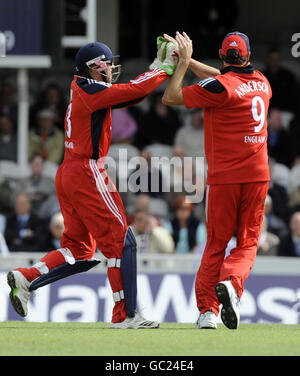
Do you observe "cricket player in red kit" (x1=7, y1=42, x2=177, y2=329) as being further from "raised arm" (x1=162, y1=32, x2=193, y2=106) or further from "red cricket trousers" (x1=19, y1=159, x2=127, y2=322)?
"raised arm" (x1=162, y1=32, x2=193, y2=106)

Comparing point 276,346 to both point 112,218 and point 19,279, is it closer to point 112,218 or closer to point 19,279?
point 112,218

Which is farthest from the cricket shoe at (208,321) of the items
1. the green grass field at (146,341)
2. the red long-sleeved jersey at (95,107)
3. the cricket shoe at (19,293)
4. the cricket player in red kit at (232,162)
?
the red long-sleeved jersey at (95,107)

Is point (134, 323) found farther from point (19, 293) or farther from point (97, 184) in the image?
point (97, 184)

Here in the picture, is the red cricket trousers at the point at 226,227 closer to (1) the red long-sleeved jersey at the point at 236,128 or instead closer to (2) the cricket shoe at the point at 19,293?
(1) the red long-sleeved jersey at the point at 236,128

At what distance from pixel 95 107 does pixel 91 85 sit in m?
0.19

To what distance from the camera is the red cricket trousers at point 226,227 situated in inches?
348

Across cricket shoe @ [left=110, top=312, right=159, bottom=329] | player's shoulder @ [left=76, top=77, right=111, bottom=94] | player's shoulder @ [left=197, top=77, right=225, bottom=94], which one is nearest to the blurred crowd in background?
cricket shoe @ [left=110, top=312, right=159, bottom=329]

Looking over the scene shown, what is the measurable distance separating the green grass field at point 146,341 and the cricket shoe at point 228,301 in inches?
4.3

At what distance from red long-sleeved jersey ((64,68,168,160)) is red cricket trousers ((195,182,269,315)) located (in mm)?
983

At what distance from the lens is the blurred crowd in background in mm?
14156

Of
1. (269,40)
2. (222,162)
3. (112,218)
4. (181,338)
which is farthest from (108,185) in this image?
(269,40)

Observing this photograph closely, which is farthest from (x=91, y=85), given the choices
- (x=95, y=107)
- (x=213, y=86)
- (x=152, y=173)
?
(x=152, y=173)

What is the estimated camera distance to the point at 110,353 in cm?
705

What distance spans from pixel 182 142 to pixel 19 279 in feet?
25.5
